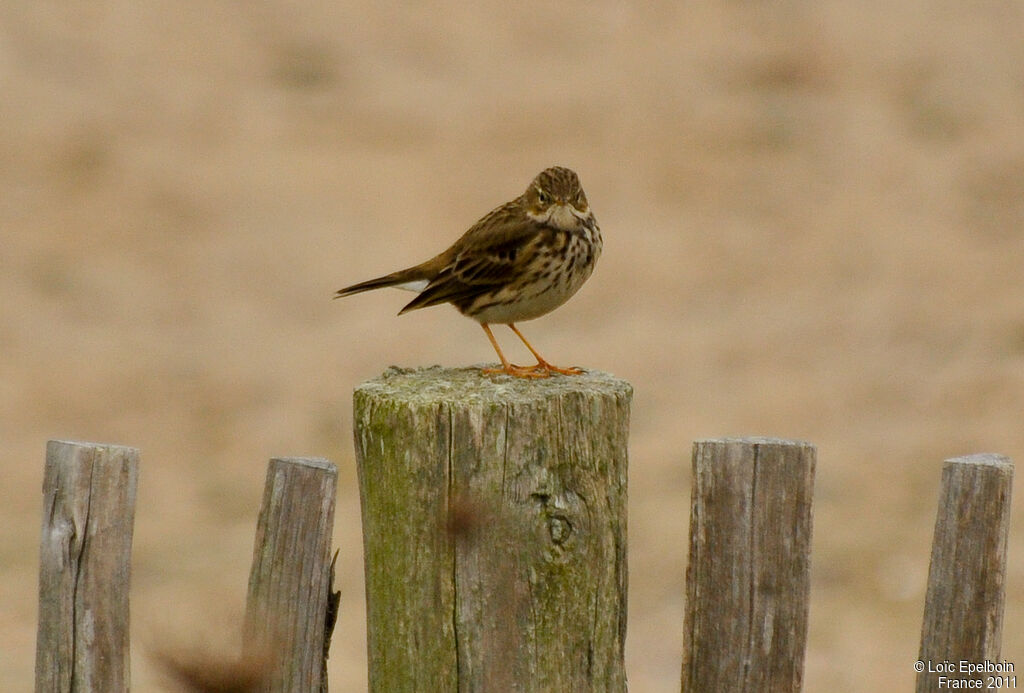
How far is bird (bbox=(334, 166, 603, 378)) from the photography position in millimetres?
4961

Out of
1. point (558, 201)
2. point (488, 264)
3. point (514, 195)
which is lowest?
point (488, 264)

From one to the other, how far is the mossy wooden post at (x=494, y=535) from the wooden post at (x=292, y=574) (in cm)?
14

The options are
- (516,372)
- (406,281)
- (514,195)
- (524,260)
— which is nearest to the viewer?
(516,372)

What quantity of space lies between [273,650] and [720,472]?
1.12 metres

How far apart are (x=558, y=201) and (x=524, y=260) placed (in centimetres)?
33

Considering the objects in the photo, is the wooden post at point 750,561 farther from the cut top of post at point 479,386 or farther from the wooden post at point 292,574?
the wooden post at point 292,574

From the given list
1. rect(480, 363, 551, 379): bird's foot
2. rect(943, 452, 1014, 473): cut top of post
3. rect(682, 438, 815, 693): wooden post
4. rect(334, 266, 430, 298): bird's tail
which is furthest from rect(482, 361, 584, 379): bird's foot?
rect(334, 266, 430, 298): bird's tail

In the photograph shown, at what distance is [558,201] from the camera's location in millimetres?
5168

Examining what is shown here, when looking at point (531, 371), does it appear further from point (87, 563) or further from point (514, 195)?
point (514, 195)

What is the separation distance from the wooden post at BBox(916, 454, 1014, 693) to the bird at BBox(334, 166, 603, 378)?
1813 mm

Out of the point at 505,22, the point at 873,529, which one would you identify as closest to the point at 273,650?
the point at 873,529

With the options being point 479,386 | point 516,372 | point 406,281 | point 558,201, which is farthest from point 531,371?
point 406,281
